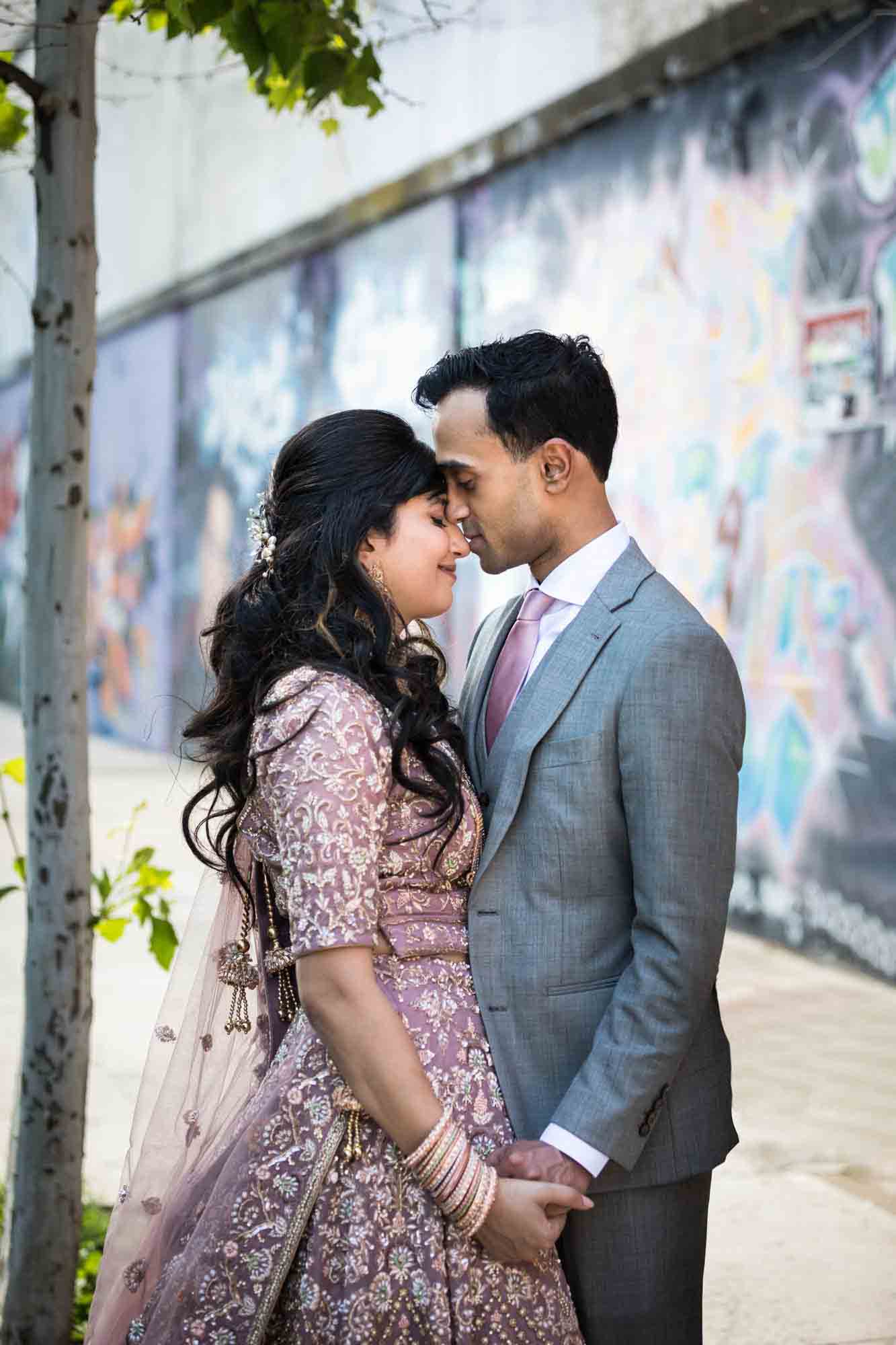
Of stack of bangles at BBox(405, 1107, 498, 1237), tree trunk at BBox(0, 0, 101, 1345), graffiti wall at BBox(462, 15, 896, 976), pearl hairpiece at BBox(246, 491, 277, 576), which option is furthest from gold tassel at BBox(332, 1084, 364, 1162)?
graffiti wall at BBox(462, 15, 896, 976)

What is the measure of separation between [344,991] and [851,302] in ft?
17.3

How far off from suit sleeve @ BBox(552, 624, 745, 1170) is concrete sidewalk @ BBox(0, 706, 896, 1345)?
89cm

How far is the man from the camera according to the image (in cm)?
222

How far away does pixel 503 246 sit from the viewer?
366 inches

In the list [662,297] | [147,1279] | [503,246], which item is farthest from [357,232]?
[147,1279]

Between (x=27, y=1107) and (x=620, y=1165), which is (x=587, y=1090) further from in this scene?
(x=27, y=1107)

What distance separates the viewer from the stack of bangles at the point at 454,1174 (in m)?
2.12

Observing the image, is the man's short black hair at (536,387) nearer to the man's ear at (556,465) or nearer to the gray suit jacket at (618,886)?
the man's ear at (556,465)

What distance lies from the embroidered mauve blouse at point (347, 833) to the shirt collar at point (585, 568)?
39 cm

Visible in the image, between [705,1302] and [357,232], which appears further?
[357,232]

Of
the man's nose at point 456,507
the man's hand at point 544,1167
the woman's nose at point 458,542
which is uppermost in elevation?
the man's nose at point 456,507

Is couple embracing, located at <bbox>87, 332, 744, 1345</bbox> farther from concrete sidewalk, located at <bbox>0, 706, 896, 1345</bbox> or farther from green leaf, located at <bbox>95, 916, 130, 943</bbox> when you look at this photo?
green leaf, located at <bbox>95, 916, 130, 943</bbox>

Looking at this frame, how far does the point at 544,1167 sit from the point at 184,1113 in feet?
2.27

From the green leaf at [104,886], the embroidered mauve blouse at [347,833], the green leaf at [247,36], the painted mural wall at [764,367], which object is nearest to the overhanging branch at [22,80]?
the green leaf at [247,36]
